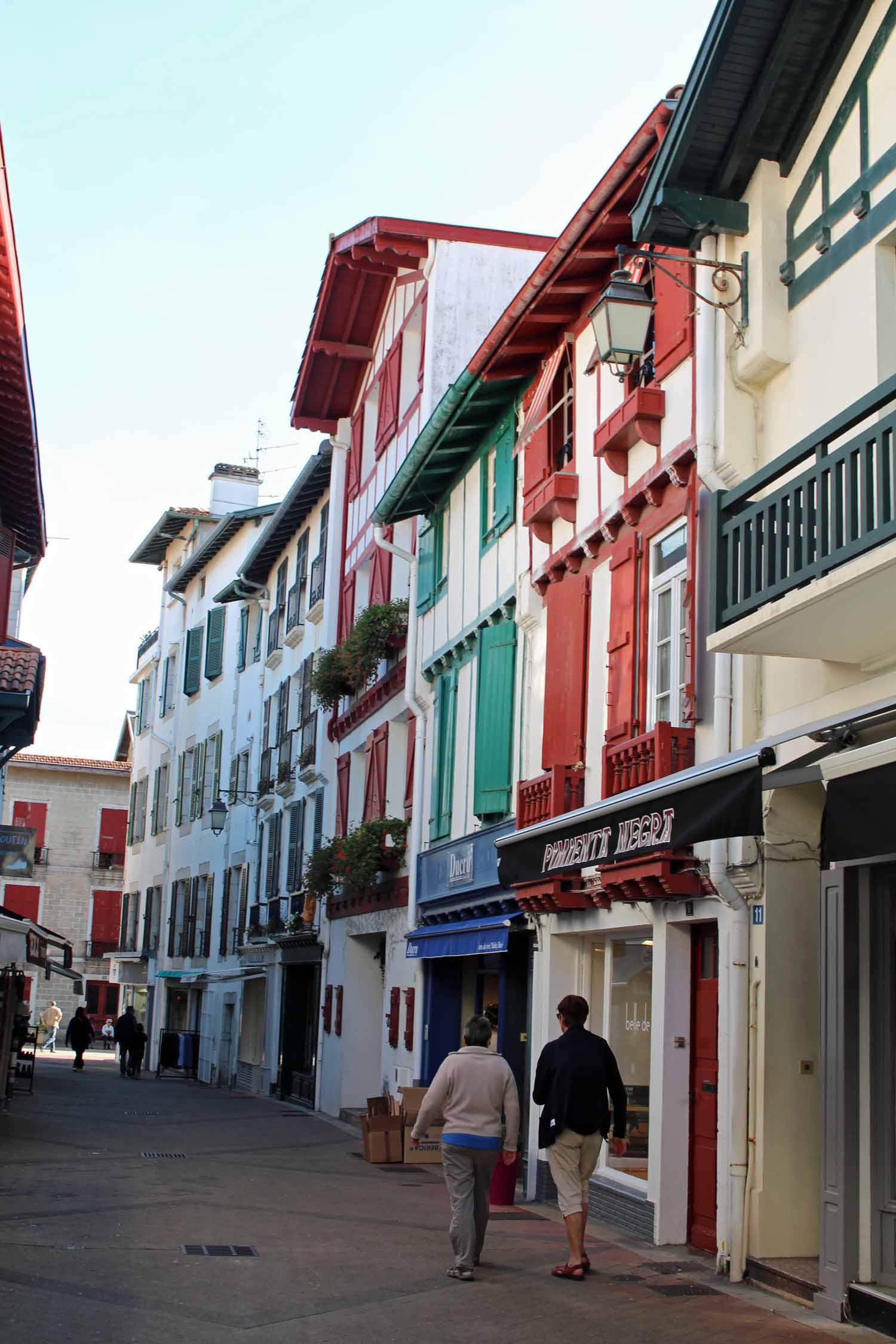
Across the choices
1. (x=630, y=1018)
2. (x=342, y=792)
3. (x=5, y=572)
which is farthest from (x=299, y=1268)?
(x=5, y=572)

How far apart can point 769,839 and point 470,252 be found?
1362 cm

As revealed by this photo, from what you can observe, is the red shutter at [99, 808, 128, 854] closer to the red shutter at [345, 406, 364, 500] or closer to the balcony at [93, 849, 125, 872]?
the balcony at [93, 849, 125, 872]

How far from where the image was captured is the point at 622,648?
11.9 meters

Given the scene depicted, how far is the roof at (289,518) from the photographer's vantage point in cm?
2725

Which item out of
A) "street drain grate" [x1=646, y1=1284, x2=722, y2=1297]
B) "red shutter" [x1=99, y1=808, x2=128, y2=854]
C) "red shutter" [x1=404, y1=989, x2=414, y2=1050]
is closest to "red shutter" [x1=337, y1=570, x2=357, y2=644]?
"red shutter" [x1=404, y1=989, x2=414, y2=1050]

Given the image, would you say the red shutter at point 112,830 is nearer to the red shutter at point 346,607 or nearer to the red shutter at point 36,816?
the red shutter at point 36,816

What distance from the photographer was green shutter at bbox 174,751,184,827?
38.8 metres

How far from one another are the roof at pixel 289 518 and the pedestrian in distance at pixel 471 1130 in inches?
737

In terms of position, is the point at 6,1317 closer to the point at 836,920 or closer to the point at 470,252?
the point at 836,920

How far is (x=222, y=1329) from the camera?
24.2 ft

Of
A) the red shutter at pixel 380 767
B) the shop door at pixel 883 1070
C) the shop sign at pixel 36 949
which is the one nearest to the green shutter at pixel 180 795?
the shop sign at pixel 36 949

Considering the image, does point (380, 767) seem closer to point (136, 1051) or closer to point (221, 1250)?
point (221, 1250)

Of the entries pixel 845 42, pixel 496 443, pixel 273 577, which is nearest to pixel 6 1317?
pixel 845 42

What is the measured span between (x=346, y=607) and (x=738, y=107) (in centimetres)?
1570
